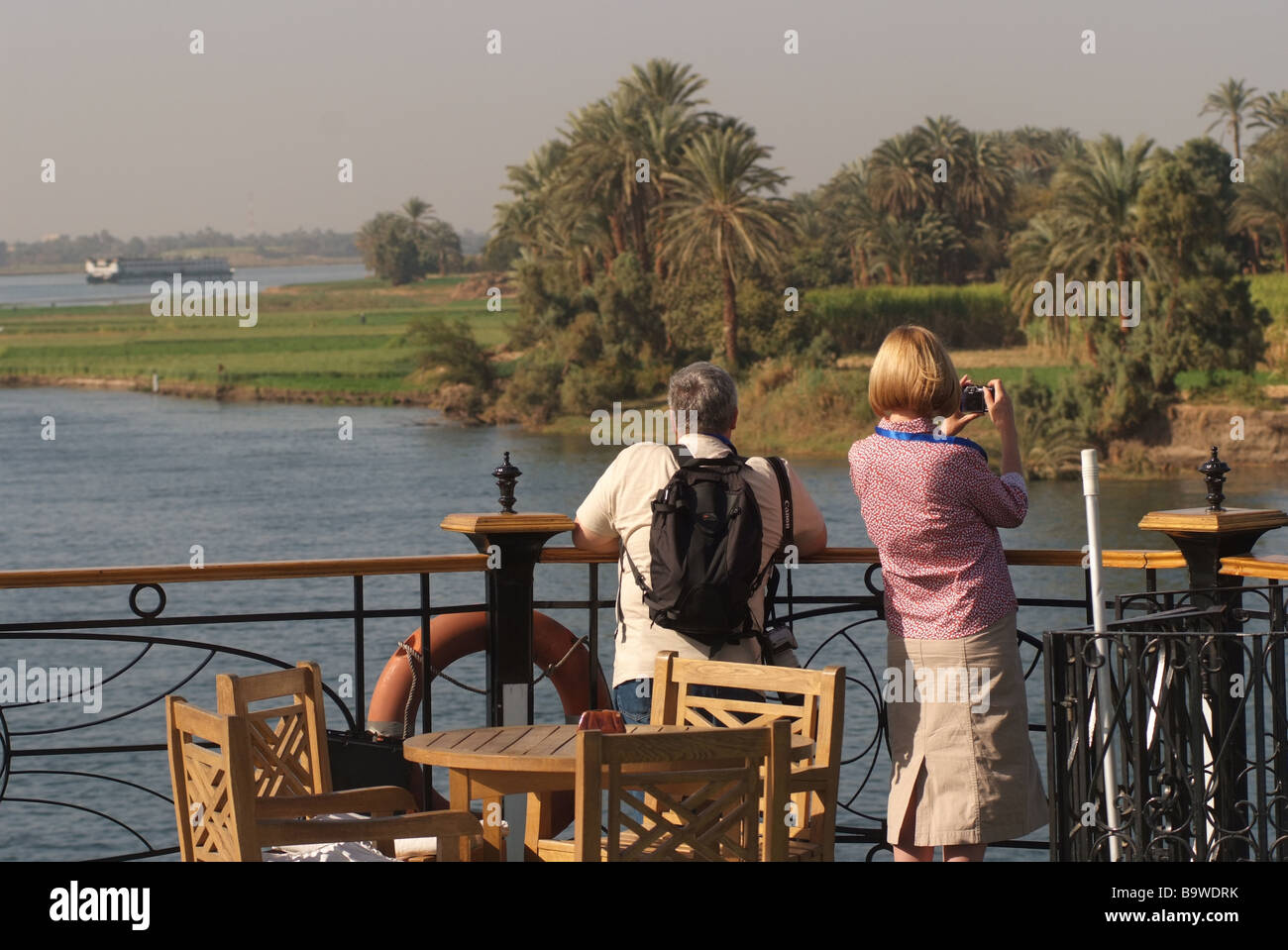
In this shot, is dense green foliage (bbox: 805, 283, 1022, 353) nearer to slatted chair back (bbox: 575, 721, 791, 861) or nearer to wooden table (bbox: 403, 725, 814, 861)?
wooden table (bbox: 403, 725, 814, 861)

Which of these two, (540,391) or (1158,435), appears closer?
(1158,435)

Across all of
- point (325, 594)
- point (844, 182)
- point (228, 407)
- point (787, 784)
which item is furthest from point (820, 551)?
point (228, 407)

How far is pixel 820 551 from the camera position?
413 cm

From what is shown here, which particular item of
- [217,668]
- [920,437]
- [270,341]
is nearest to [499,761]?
[920,437]

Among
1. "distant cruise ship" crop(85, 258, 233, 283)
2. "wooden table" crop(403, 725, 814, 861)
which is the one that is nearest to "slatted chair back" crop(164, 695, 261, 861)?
"wooden table" crop(403, 725, 814, 861)

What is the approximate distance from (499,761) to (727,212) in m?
64.3

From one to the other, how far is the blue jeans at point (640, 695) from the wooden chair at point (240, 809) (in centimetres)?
66

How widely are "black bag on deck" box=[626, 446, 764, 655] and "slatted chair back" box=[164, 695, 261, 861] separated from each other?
1119 mm

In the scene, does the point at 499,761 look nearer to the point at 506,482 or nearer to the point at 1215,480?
the point at 506,482

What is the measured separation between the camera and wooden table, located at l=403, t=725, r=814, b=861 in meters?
3.28

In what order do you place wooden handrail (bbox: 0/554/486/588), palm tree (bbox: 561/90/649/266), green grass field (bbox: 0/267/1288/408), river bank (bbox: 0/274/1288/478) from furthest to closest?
green grass field (bbox: 0/267/1288/408)
palm tree (bbox: 561/90/649/266)
river bank (bbox: 0/274/1288/478)
wooden handrail (bbox: 0/554/486/588)

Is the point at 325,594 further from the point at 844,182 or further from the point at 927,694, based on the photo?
the point at 927,694

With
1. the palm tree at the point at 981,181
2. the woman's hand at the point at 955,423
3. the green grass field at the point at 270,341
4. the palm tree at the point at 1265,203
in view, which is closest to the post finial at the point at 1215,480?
the woman's hand at the point at 955,423
